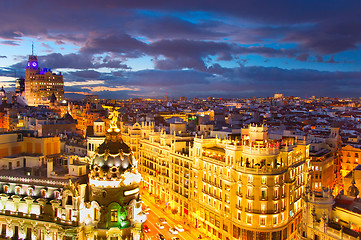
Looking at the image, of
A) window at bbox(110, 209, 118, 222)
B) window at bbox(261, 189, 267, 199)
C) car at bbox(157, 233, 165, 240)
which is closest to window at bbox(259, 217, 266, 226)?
window at bbox(261, 189, 267, 199)

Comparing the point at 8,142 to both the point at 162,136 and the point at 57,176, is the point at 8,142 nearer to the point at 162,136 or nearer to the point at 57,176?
the point at 57,176

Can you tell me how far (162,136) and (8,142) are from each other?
123 ft

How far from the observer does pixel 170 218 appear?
255 feet

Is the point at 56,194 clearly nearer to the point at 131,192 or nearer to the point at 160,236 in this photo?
the point at 131,192

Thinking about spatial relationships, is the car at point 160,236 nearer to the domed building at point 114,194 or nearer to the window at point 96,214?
the domed building at point 114,194

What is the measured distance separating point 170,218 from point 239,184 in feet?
84.1

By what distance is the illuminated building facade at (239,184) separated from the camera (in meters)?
58.0

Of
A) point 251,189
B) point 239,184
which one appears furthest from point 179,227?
point 251,189

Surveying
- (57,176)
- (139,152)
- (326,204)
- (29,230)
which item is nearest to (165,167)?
(139,152)

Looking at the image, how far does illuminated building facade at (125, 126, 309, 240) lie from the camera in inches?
2283

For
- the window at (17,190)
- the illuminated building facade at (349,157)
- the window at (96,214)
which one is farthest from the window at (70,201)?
the illuminated building facade at (349,157)

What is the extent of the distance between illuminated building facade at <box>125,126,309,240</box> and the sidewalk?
1.50m

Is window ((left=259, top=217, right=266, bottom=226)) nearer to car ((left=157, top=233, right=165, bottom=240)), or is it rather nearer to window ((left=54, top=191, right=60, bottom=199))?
car ((left=157, top=233, right=165, bottom=240))

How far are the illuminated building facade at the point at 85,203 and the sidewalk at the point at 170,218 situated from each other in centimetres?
2960
